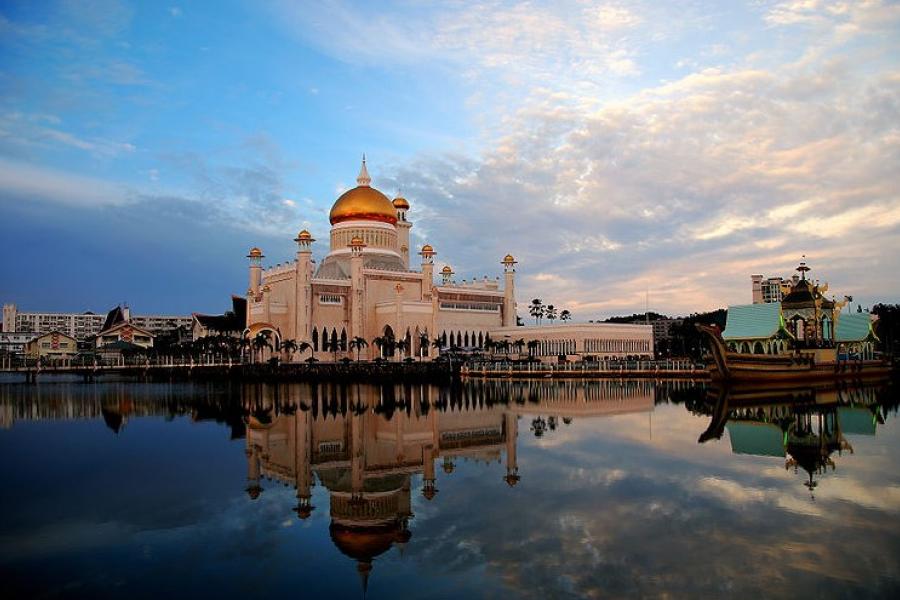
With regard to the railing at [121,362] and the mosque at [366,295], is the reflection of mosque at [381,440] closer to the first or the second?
the mosque at [366,295]

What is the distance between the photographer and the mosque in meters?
58.0

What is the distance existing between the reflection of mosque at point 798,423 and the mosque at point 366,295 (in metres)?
32.0

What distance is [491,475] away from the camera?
13.5m

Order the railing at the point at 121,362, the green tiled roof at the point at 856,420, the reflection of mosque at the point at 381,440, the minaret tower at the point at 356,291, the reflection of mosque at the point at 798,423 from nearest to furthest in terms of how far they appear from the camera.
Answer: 1. the reflection of mosque at the point at 381,440
2. the reflection of mosque at the point at 798,423
3. the green tiled roof at the point at 856,420
4. the minaret tower at the point at 356,291
5. the railing at the point at 121,362

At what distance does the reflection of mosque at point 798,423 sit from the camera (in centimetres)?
1588

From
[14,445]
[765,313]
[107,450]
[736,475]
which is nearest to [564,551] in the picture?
[736,475]

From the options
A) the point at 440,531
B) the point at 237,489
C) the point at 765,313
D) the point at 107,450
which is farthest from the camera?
the point at 765,313

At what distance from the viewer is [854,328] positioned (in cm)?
5106

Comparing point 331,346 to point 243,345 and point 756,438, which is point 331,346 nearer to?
point 243,345

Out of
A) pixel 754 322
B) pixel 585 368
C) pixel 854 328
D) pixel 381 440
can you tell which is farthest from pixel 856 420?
pixel 854 328

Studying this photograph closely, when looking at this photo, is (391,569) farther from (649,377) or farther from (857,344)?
(857,344)

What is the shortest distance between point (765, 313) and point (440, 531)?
41319 mm

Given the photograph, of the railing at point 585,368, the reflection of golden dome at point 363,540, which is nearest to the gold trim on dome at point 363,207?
the railing at point 585,368

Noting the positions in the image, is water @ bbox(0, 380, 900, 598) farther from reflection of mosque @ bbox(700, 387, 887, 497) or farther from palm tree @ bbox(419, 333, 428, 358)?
palm tree @ bbox(419, 333, 428, 358)
